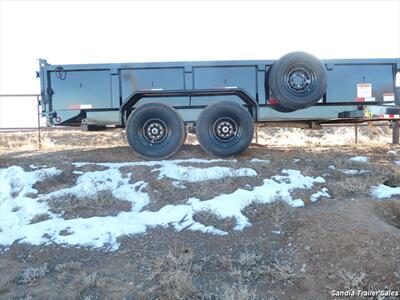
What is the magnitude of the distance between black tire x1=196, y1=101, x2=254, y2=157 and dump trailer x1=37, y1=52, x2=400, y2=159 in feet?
0.06

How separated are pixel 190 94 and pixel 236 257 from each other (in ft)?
13.4

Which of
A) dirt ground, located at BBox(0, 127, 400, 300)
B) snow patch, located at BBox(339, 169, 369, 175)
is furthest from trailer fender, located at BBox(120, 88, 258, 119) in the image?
dirt ground, located at BBox(0, 127, 400, 300)

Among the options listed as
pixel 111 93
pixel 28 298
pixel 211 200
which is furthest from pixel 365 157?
pixel 28 298

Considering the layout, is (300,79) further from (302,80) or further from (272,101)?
(272,101)

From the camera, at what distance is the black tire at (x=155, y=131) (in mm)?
8781

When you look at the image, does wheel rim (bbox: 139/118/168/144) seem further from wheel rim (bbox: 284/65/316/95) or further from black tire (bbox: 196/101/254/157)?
wheel rim (bbox: 284/65/316/95)

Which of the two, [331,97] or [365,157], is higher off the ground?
[331,97]

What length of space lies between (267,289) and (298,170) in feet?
10.7

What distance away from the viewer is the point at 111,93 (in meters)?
8.97

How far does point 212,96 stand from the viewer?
8984 millimetres

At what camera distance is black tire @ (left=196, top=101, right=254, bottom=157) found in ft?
28.6

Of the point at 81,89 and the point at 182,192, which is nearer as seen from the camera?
the point at 182,192

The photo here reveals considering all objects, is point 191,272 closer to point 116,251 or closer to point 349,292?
point 116,251

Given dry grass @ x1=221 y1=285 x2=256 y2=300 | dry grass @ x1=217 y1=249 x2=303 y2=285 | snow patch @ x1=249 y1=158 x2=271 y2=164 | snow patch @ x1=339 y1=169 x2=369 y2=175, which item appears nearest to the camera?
dry grass @ x1=221 y1=285 x2=256 y2=300
